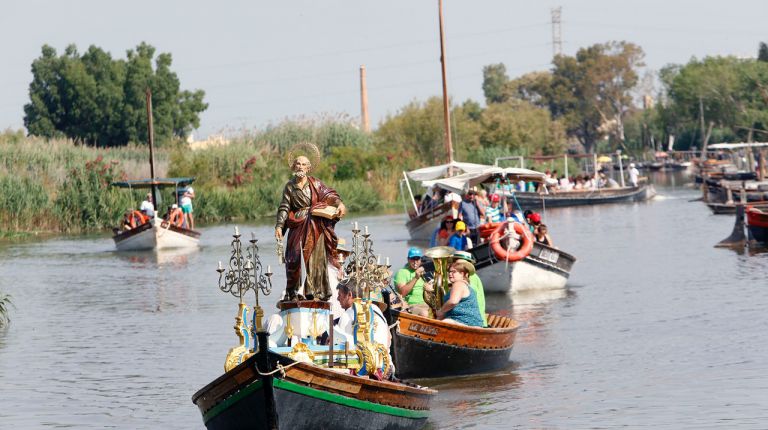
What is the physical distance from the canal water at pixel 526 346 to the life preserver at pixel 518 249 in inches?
32.5

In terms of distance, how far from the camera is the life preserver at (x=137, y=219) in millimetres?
47094

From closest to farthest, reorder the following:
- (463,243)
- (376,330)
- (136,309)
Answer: (376,330)
(463,243)
(136,309)

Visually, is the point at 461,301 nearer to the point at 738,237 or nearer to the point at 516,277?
the point at 516,277

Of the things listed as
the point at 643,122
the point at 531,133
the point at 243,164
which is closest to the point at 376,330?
the point at 243,164

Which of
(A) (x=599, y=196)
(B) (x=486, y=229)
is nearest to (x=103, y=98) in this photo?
(A) (x=599, y=196)

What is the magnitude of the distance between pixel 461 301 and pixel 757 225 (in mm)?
21588

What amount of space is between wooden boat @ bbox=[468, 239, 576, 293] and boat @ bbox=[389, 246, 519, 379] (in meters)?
8.86

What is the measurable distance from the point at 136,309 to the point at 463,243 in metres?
7.52

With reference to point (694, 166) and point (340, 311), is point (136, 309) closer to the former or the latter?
point (340, 311)

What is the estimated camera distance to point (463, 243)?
26000 mm

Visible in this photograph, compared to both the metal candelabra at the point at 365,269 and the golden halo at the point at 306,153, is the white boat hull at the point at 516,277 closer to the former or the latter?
the golden halo at the point at 306,153

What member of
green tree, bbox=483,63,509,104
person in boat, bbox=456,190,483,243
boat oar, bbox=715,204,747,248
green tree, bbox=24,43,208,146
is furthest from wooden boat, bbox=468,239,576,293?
green tree, bbox=483,63,509,104

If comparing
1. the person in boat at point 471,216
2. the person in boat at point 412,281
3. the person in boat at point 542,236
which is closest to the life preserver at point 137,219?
the person in boat at point 471,216

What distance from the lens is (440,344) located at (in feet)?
57.3
